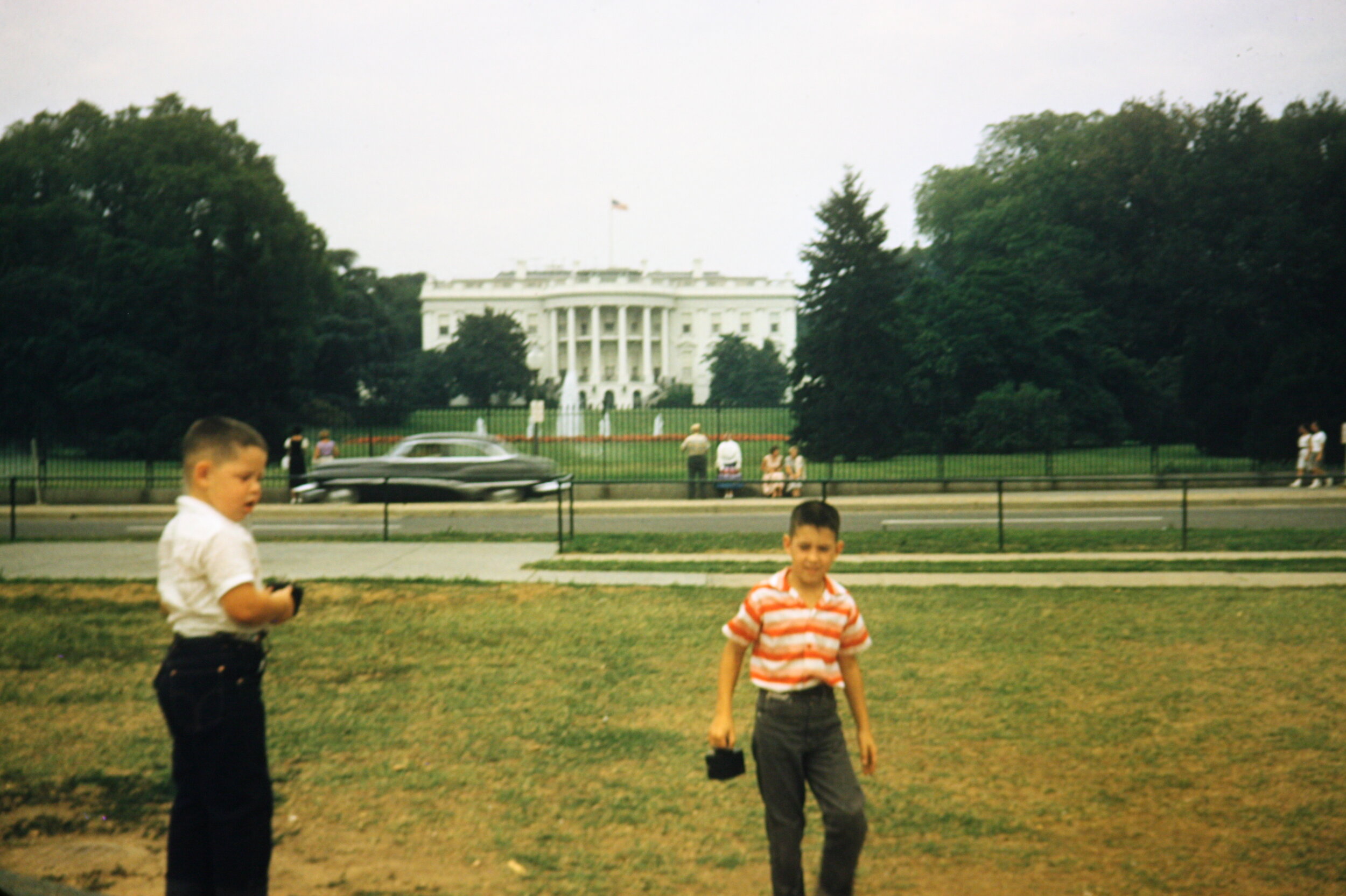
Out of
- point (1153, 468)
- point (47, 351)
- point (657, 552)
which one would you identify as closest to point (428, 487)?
point (657, 552)

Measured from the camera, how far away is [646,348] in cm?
11656

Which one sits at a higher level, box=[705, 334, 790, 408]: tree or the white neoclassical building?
the white neoclassical building

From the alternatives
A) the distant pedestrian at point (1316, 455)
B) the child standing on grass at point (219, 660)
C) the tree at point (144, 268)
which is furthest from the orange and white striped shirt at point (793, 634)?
the tree at point (144, 268)

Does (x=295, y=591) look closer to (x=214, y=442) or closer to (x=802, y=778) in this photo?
(x=214, y=442)

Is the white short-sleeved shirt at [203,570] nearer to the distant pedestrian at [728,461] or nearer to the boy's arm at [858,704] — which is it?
the boy's arm at [858,704]

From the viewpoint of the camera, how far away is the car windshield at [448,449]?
83.9 feet

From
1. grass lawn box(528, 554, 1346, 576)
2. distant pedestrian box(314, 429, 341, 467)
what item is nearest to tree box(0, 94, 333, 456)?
distant pedestrian box(314, 429, 341, 467)

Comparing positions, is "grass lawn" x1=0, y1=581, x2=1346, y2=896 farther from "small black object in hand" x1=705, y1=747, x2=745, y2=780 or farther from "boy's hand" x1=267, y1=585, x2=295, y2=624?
"boy's hand" x1=267, y1=585, x2=295, y2=624

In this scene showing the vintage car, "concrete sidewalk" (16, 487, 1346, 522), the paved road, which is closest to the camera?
the paved road

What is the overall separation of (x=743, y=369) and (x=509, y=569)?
6295 cm

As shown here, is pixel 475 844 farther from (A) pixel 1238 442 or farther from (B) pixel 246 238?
(B) pixel 246 238

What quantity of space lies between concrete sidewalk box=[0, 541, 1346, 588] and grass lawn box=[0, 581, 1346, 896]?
2088 mm

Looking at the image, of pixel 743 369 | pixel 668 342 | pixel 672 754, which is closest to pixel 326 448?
pixel 672 754

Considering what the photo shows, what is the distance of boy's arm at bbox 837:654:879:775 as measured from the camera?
4051 millimetres
